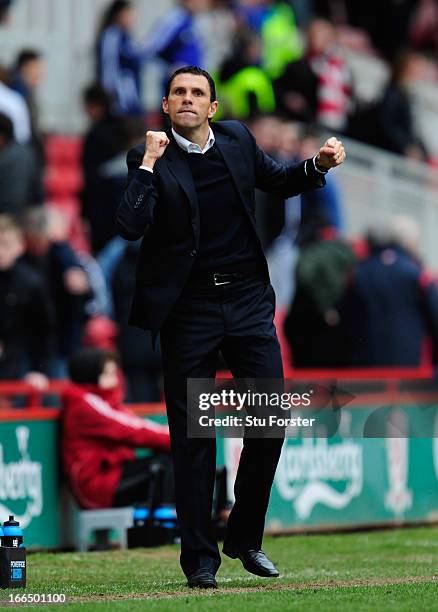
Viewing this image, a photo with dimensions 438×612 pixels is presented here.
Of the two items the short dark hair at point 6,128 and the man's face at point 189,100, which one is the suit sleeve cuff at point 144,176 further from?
the short dark hair at point 6,128

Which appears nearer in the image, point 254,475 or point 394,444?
point 254,475

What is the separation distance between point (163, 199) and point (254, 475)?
1368 millimetres

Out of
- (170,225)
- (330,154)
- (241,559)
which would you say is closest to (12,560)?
(241,559)

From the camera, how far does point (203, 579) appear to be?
315 inches

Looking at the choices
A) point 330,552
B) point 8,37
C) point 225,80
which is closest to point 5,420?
point 330,552

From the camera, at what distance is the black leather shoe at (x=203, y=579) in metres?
8.01

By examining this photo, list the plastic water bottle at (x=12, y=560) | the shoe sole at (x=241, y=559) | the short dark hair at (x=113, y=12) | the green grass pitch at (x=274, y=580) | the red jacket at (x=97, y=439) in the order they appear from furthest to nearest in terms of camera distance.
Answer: the short dark hair at (x=113, y=12), the red jacket at (x=97, y=439), the shoe sole at (x=241, y=559), the plastic water bottle at (x=12, y=560), the green grass pitch at (x=274, y=580)

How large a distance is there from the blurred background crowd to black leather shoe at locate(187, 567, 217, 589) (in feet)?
14.6

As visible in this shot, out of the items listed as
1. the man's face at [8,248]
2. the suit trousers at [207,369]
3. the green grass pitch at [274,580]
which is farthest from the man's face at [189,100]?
the man's face at [8,248]

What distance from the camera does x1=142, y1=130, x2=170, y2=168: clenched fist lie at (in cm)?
777

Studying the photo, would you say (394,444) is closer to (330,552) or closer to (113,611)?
(330,552)

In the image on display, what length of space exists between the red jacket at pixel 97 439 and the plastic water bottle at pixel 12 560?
302 cm

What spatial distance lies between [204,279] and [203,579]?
1372mm

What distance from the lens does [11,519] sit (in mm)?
8383
